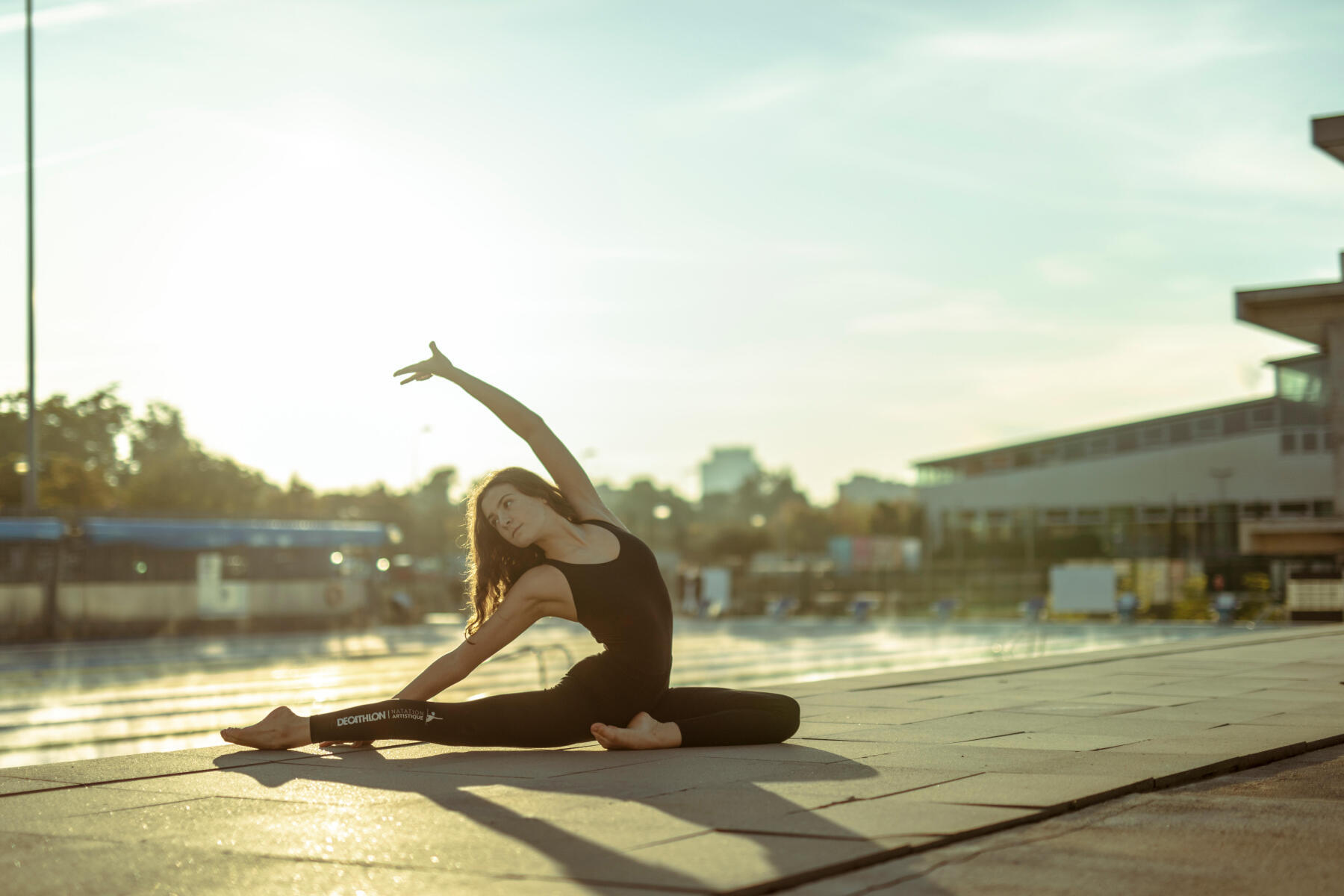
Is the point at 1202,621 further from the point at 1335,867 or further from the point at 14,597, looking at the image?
the point at 1335,867

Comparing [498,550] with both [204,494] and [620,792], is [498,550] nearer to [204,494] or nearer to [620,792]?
[620,792]

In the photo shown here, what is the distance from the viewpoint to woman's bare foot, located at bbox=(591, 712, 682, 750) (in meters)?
5.68

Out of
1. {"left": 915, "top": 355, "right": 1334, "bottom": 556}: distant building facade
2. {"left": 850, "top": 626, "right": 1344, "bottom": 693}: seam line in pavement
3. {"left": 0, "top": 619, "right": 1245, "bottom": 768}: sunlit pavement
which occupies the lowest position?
{"left": 0, "top": 619, "right": 1245, "bottom": 768}: sunlit pavement

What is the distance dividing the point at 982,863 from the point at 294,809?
211 cm

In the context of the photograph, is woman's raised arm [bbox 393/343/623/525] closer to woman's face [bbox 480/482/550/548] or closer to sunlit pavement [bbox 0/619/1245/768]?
woman's face [bbox 480/482/550/548]

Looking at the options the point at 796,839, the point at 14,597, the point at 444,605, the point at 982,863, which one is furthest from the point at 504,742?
the point at 444,605

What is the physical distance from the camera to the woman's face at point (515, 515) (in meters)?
5.66

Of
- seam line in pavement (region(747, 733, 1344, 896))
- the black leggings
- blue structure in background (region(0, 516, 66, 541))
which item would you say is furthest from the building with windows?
the black leggings

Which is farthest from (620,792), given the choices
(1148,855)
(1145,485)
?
(1145,485)

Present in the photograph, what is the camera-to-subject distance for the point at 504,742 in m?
5.79

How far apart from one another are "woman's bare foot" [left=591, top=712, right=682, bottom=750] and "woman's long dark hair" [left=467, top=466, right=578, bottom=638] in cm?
67

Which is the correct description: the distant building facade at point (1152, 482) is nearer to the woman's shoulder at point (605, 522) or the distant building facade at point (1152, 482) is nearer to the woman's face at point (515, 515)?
the woman's shoulder at point (605, 522)

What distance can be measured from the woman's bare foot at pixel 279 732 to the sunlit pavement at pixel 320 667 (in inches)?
220

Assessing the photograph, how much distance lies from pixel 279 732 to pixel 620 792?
172 cm
